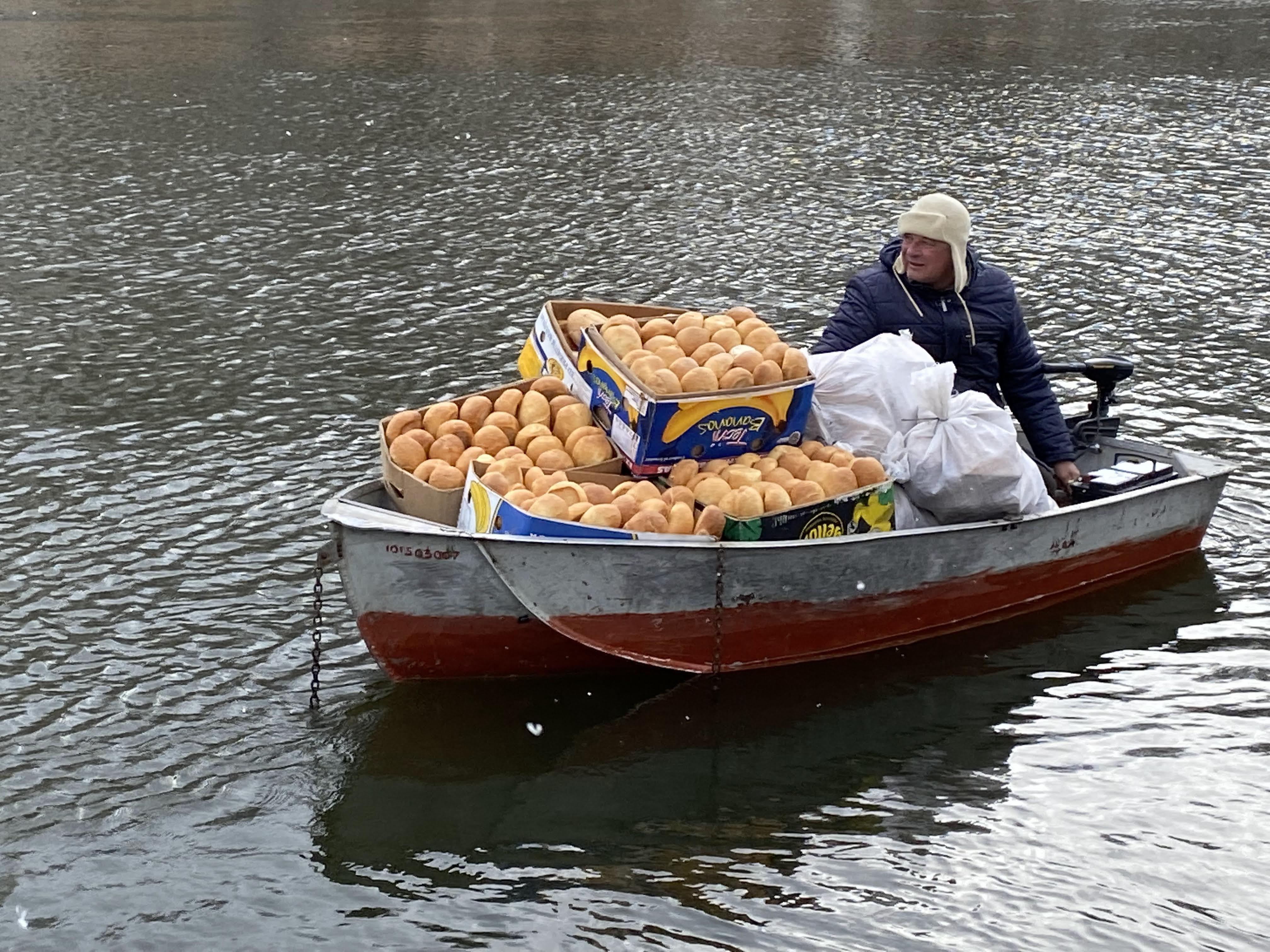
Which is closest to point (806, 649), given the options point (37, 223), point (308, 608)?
point (308, 608)

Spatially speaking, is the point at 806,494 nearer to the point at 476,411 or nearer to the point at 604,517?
the point at 604,517

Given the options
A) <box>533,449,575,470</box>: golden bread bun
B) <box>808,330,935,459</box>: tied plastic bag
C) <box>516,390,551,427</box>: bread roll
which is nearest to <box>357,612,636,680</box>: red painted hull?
<box>533,449,575,470</box>: golden bread bun

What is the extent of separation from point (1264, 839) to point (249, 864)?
16.2 ft

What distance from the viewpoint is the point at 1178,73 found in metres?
30.8

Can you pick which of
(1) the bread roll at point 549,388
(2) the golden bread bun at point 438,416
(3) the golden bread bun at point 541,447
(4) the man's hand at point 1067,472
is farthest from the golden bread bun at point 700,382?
(4) the man's hand at point 1067,472

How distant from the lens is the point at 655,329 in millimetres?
9352

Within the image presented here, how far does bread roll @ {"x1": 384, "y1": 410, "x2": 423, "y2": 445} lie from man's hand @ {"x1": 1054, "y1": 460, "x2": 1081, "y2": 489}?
13.5ft

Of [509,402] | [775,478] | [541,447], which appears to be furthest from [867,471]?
[509,402]

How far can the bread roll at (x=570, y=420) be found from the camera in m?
9.09

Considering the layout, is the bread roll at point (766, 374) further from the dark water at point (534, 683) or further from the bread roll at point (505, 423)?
the dark water at point (534, 683)

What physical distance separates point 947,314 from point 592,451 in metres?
2.47

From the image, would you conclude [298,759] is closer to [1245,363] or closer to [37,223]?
[1245,363]

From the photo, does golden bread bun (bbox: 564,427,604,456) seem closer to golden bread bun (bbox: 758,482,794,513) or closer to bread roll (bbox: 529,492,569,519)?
bread roll (bbox: 529,492,569,519)

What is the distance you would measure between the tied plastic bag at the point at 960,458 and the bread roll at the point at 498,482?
2.38m
